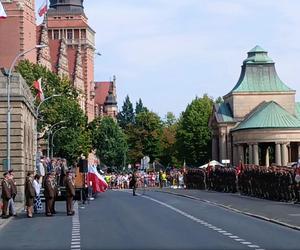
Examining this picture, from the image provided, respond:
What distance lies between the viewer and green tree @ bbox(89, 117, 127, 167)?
457ft

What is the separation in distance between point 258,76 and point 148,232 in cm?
11062

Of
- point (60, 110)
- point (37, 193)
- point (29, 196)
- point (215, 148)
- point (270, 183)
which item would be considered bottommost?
point (29, 196)

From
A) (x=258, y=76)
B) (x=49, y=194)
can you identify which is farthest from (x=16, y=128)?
(x=258, y=76)

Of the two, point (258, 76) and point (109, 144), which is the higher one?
point (258, 76)

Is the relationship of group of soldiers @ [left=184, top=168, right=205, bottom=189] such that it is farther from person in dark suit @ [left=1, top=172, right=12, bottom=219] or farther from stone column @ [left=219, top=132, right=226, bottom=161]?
stone column @ [left=219, top=132, right=226, bottom=161]

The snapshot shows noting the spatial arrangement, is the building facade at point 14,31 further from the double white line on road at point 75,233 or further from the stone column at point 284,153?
the double white line on road at point 75,233

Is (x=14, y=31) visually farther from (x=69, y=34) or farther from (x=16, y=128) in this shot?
(x=69, y=34)

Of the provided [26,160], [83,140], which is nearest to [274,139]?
[83,140]

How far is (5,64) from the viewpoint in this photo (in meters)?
90.4

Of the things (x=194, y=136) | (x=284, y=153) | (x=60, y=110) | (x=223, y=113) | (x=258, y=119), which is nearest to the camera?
(x=60, y=110)

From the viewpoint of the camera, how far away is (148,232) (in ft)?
71.9

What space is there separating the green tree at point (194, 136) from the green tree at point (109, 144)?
1029 cm

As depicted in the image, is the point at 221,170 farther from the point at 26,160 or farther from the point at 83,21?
the point at 83,21

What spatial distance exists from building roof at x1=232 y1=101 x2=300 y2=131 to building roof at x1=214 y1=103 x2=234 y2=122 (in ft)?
20.8
